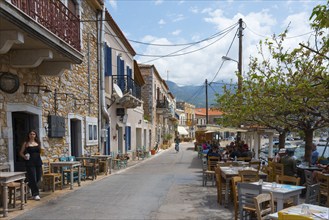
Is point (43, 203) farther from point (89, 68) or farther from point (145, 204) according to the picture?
point (89, 68)

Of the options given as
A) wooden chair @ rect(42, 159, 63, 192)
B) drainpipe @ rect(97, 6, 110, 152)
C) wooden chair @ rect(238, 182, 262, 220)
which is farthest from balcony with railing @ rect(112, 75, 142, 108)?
wooden chair @ rect(238, 182, 262, 220)

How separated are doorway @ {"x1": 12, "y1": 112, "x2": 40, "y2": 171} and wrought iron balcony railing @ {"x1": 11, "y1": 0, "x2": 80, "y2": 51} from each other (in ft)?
7.23

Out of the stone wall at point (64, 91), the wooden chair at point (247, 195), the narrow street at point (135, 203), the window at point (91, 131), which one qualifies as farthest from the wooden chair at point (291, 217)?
the window at point (91, 131)

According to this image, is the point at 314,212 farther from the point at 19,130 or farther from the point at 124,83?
the point at 124,83

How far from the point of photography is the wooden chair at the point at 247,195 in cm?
534

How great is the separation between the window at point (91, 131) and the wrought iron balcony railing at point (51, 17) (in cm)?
398

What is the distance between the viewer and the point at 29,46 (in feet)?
24.2

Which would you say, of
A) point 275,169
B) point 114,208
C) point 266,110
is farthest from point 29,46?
point 275,169

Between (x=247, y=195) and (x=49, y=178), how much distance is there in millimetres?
5349

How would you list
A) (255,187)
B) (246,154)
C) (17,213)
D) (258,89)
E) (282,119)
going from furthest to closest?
1. (246,154)
2. (282,119)
3. (258,89)
4. (17,213)
5. (255,187)

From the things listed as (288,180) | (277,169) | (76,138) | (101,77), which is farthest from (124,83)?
(288,180)

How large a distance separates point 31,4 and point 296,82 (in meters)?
5.57

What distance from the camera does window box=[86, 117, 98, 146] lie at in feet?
41.3

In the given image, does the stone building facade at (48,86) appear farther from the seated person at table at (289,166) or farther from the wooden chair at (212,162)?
the seated person at table at (289,166)
